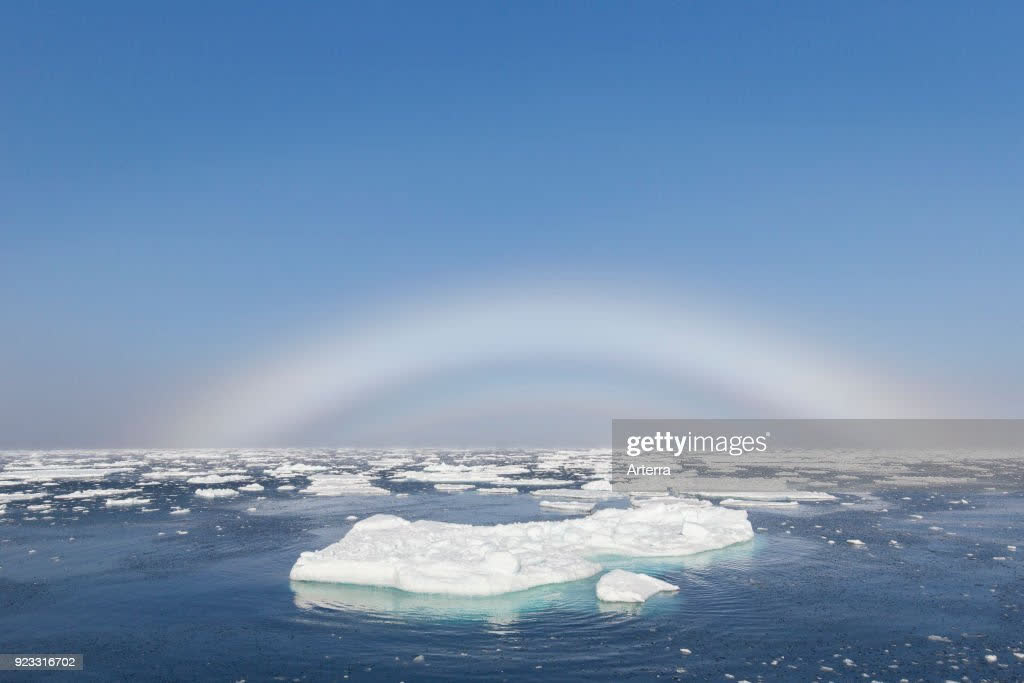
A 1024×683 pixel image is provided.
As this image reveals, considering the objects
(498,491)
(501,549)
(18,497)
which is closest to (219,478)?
(18,497)

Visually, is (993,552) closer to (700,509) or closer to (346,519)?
(700,509)

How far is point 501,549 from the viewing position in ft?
78.7

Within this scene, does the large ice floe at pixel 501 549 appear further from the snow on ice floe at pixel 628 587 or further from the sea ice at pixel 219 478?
the sea ice at pixel 219 478

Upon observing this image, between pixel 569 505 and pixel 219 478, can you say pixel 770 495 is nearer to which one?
pixel 569 505

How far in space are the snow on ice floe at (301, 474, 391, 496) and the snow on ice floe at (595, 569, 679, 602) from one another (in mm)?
31798

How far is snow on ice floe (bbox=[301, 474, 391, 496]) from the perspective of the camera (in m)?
49.9

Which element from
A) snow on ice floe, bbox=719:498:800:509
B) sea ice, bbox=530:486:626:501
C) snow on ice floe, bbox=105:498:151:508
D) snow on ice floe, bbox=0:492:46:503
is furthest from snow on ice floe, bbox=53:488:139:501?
snow on ice floe, bbox=719:498:800:509

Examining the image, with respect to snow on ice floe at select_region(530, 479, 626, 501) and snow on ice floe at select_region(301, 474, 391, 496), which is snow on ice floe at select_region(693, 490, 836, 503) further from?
snow on ice floe at select_region(301, 474, 391, 496)

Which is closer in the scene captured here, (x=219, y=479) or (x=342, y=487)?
(x=342, y=487)

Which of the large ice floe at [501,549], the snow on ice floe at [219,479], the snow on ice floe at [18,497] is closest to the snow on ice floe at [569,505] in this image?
the large ice floe at [501,549]

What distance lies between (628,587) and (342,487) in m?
38.0

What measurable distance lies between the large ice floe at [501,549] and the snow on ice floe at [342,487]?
22586 mm

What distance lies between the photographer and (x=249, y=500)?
45.3 metres

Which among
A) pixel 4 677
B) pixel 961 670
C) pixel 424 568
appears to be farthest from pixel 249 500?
pixel 961 670
